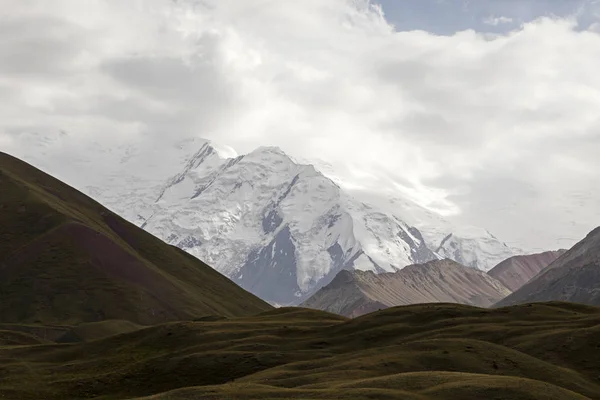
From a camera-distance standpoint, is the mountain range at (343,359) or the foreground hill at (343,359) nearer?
the foreground hill at (343,359)

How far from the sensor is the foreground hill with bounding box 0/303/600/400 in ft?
287

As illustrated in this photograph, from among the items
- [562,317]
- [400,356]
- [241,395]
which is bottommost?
[241,395]

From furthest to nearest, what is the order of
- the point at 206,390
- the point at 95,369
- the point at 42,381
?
the point at 95,369, the point at 42,381, the point at 206,390

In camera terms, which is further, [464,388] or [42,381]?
[42,381]

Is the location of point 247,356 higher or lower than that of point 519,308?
lower

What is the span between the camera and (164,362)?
123375 millimetres

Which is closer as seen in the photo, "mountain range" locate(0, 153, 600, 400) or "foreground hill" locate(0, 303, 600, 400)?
"foreground hill" locate(0, 303, 600, 400)

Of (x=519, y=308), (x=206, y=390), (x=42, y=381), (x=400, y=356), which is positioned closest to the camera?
(x=206, y=390)

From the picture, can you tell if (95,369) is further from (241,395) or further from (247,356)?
(241,395)

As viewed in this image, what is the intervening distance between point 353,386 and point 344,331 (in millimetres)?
50193

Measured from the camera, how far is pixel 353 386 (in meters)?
88.5

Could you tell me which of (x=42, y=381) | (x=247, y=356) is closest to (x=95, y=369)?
(x=42, y=381)

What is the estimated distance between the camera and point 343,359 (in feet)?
378

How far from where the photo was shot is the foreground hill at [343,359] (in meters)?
87.6
